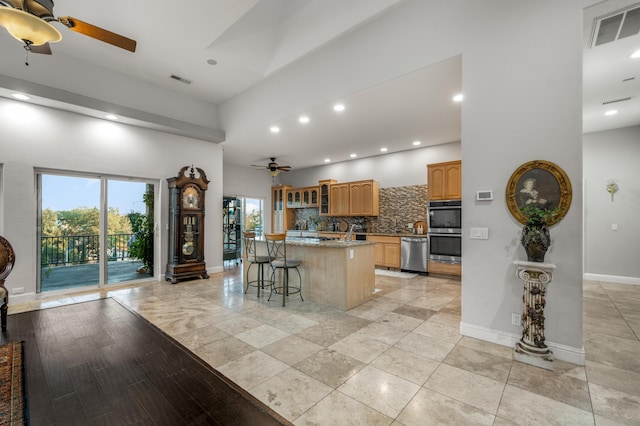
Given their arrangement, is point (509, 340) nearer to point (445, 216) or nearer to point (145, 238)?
point (445, 216)

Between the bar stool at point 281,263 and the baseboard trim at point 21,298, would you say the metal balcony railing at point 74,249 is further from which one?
the bar stool at point 281,263

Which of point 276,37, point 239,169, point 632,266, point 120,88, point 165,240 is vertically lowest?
point 632,266

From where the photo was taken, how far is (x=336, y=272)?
393 cm

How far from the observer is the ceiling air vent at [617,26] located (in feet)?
8.05

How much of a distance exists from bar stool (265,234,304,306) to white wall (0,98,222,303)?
245 cm

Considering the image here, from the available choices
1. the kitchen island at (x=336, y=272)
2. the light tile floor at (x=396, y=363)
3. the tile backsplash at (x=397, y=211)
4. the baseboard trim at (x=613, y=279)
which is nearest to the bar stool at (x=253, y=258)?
the kitchen island at (x=336, y=272)

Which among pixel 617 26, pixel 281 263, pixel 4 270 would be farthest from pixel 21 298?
pixel 617 26

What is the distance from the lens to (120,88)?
5.05 m

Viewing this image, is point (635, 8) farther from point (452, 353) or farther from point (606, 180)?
point (606, 180)

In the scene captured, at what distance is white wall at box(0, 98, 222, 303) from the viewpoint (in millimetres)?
4191

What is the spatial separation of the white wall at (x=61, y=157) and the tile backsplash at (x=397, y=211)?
435 centimetres

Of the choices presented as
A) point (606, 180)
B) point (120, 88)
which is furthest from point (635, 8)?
point (120, 88)

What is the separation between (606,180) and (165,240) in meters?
9.14

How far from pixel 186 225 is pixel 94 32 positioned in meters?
3.60
